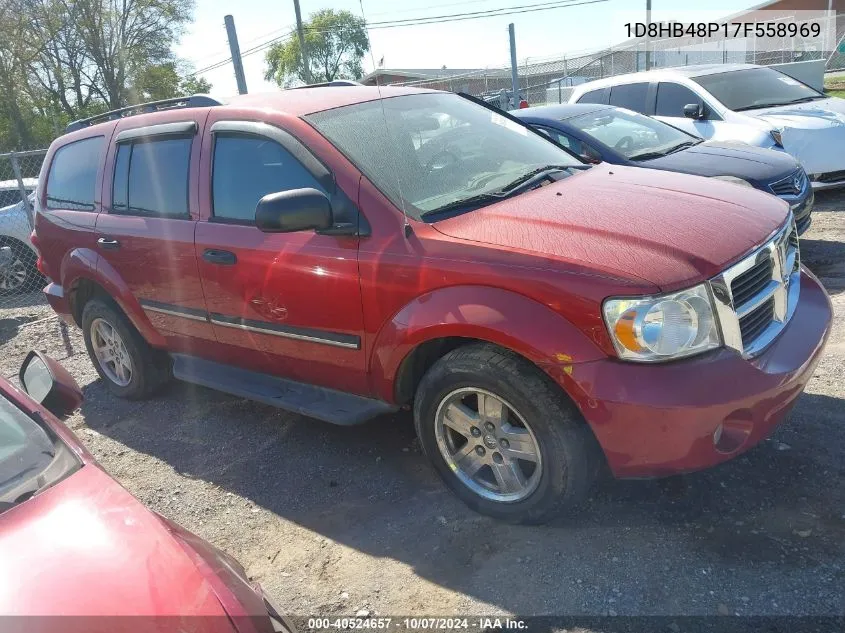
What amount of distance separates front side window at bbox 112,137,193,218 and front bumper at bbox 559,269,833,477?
2569mm

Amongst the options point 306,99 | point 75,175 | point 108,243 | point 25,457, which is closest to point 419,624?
point 25,457

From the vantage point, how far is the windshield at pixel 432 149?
3264 mm

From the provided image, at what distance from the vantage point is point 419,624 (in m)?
2.57

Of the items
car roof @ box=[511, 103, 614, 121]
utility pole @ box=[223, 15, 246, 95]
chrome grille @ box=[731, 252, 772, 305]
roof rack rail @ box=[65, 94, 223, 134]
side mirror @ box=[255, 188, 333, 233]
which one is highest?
utility pole @ box=[223, 15, 246, 95]

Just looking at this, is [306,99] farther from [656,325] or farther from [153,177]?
[656,325]

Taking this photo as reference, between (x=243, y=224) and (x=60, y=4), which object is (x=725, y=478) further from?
(x=60, y=4)

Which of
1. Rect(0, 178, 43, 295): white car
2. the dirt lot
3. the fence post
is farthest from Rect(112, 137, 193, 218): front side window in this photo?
Rect(0, 178, 43, 295): white car

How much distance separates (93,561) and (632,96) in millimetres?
9013

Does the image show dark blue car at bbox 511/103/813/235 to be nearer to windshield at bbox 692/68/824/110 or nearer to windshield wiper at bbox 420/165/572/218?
windshield at bbox 692/68/824/110

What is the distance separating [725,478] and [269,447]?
2.46 m

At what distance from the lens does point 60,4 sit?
→ 3244 cm

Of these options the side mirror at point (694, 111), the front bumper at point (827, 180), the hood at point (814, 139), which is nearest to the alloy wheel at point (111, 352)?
the side mirror at point (694, 111)

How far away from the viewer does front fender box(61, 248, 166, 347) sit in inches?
178

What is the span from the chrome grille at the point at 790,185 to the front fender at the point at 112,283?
5034mm
